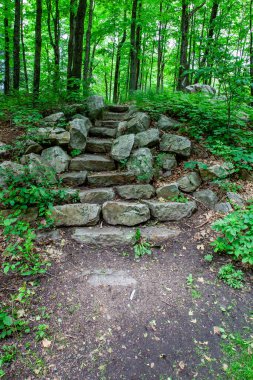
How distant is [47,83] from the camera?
6234mm

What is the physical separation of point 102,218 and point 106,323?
173cm

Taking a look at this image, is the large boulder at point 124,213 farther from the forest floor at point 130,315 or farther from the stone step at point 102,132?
the stone step at point 102,132

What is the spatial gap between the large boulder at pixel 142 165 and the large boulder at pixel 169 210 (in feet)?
1.99

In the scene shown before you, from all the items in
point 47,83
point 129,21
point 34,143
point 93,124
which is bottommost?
point 34,143

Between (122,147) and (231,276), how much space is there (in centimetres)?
310

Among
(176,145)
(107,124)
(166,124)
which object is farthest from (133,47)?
(176,145)

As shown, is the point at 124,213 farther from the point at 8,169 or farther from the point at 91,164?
the point at 8,169

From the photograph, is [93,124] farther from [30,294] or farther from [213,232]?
[30,294]

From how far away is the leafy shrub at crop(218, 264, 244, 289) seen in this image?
2.83 meters

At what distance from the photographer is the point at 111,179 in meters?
4.34

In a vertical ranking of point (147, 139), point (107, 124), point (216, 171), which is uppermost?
point (107, 124)

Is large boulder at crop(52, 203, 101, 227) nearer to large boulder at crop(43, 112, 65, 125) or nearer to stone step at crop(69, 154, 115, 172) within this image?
stone step at crop(69, 154, 115, 172)

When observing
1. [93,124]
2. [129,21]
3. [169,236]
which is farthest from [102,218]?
[129,21]

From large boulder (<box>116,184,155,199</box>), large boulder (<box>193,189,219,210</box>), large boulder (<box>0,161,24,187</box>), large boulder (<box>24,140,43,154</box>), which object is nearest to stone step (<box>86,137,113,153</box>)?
large boulder (<box>24,140,43,154</box>)
